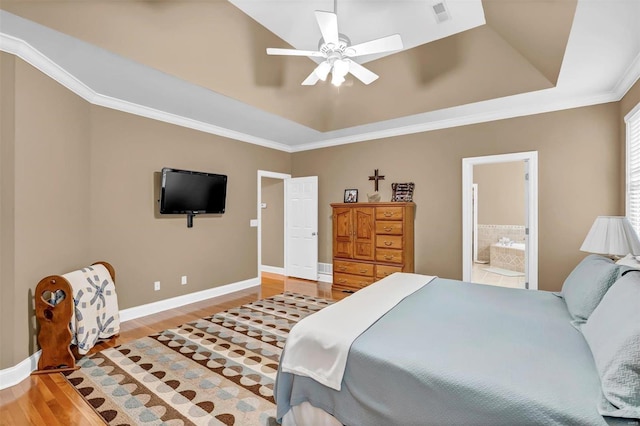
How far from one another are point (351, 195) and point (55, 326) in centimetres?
427

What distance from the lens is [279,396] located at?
175cm

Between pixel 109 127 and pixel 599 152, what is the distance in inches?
232

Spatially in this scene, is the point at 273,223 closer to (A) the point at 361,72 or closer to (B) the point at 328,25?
(A) the point at 361,72

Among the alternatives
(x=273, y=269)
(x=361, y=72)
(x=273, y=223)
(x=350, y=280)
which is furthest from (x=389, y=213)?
(x=273, y=269)

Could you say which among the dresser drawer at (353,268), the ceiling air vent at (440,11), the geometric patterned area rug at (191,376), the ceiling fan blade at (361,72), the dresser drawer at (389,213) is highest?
the ceiling air vent at (440,11)

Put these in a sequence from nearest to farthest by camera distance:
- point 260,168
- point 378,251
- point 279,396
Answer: point 279,396 < point 378,251 < point 260,168

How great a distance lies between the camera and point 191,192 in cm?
425

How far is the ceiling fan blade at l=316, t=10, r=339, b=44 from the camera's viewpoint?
7.18 feet

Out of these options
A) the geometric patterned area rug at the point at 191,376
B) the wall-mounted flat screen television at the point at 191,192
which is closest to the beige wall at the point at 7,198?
the geometric patterned area rug at the point at 191,376

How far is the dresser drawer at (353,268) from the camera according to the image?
188 inches

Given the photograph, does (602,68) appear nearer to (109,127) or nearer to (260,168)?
(260,168)

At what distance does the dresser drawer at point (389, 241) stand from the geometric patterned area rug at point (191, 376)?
6.18 feet

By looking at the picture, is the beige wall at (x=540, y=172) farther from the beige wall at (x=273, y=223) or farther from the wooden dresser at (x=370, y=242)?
the beige wall at (x=273, y=223)

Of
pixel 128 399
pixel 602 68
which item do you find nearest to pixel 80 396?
pixel 128 399
